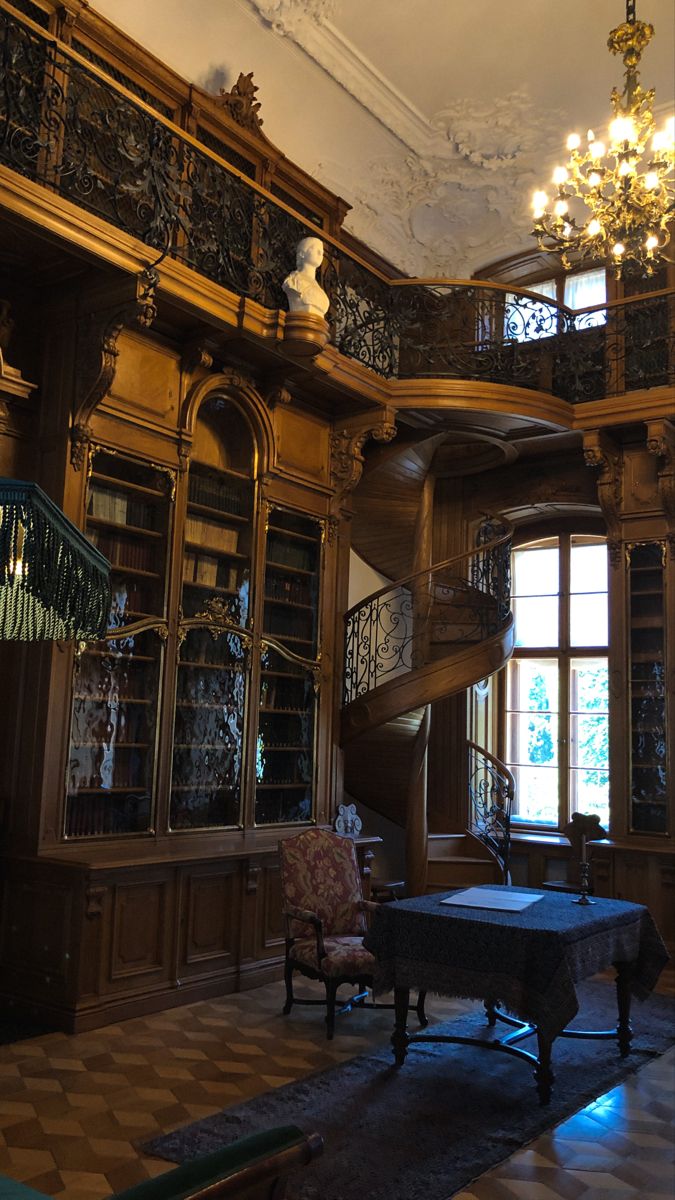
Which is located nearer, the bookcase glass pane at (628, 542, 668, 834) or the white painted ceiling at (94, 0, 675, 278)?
the white painted ceiling at (94, 0, 675, 278)

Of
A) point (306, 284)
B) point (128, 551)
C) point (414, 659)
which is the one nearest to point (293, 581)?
point (414, 659)

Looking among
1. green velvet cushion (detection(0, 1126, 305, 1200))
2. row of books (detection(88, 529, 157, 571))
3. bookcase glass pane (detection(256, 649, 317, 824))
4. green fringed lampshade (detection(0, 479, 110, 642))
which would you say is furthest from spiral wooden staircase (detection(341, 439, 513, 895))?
green velvet cushion (detection(0, 1126, 305, 1200))

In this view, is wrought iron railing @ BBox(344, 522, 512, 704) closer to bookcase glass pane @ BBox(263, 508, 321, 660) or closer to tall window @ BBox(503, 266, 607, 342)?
bookcase glass pane @ BBox(263, 508, 321, 660)

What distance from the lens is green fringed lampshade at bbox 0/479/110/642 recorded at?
1.84 meters

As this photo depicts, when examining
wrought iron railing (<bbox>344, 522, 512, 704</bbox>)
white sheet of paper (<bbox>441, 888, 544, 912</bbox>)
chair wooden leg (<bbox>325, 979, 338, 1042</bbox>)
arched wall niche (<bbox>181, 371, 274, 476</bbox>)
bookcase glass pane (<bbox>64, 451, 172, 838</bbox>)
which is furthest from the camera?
wrought iron railing (<bbox>344, 522, 512, 704</bbox>)

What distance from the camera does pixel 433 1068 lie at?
185 inches

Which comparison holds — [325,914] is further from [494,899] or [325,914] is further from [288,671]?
[288,671]

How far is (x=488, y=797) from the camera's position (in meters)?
9.23

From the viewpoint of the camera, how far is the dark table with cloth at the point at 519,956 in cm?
425

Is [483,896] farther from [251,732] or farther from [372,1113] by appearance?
[251,732]

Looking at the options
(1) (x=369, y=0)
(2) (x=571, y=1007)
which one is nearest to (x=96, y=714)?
(2) (x=571, y=1007)

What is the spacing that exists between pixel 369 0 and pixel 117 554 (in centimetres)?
488

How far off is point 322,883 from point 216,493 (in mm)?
2743

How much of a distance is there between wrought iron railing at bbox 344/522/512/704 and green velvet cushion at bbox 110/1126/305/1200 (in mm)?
6048
